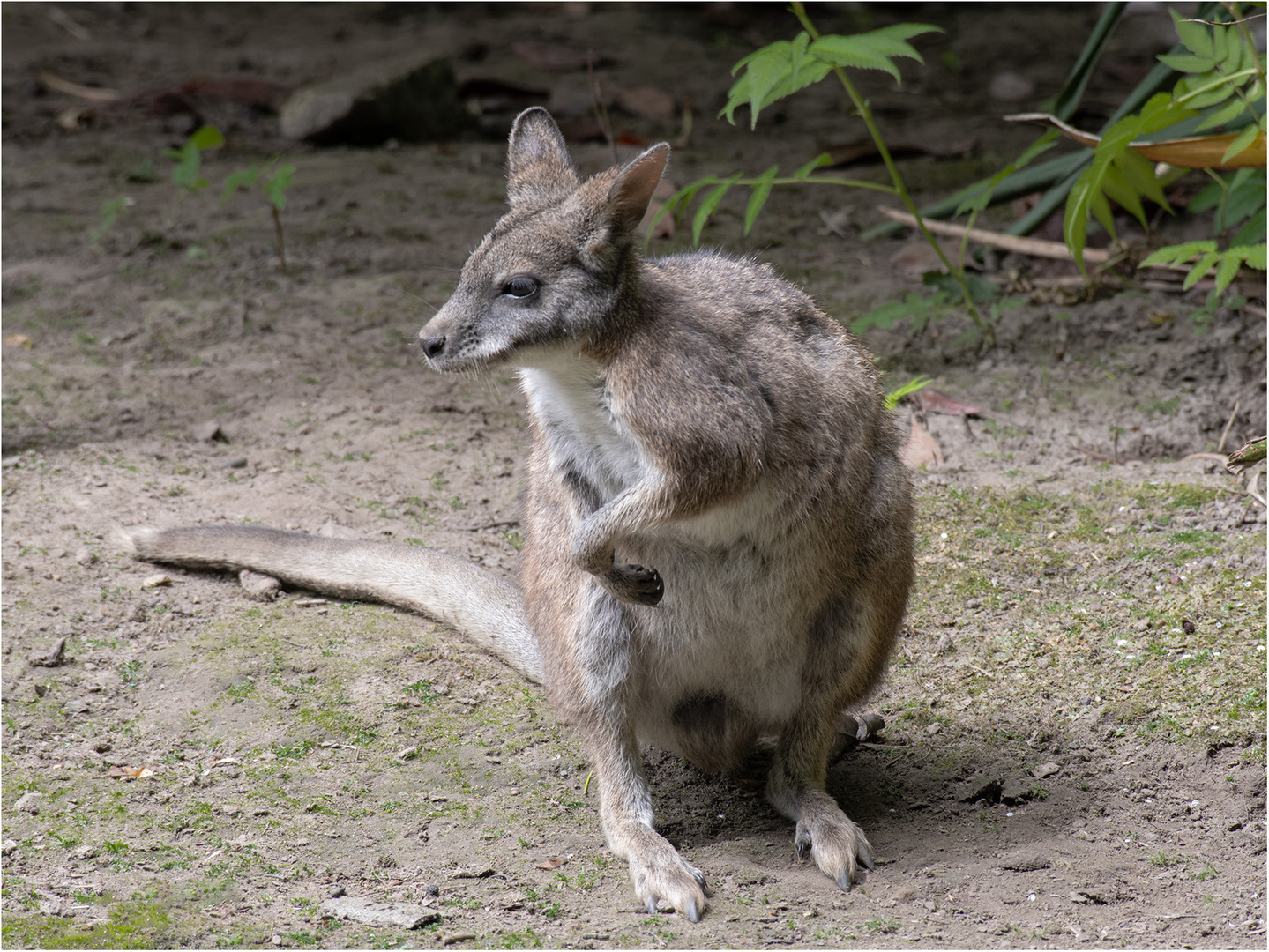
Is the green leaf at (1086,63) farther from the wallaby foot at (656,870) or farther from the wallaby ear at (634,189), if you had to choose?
A: the wallaby foot at (656,870)

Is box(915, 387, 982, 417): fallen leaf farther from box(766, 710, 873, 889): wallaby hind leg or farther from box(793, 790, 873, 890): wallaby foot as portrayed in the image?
box(793, 790, 873, 890): wallaby foot

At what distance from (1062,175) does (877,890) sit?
3.99 meters

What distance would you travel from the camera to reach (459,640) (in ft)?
13.5

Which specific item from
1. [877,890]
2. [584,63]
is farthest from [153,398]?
[584,63]

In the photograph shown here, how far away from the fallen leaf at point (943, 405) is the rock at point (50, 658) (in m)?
3.27

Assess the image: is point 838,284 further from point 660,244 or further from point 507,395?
point 507,395

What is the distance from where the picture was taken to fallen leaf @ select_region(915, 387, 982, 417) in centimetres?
513

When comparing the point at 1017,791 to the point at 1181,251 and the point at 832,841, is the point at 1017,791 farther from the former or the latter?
the point at 1181,251

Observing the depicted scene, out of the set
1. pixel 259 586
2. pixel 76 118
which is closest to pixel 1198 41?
pixel 259 586

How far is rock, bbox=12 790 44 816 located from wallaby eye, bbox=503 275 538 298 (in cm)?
173

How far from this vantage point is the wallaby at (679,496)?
305cm

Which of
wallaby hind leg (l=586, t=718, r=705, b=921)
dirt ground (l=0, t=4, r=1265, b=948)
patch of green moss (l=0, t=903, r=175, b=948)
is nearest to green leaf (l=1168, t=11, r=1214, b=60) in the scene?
dirt ground (l=0, t=4, r=1265, b=948)

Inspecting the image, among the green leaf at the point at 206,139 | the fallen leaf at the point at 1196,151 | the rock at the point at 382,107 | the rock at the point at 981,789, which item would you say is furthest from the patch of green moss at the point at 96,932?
the rock at the point at 382,107

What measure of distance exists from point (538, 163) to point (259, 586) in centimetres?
170
